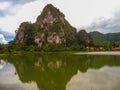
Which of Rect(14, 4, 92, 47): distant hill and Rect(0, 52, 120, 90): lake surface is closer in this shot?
Rect(0, 52, 120, 90): lake surface

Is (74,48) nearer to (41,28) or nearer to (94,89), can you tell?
(41,28)

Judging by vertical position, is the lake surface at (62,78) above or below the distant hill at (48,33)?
below

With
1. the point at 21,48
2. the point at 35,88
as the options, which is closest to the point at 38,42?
the point at 21,48

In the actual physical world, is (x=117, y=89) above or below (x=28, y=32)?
below

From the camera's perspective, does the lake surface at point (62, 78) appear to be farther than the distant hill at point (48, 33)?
No

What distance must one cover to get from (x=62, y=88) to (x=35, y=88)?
218 centimetres

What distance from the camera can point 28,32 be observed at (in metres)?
200

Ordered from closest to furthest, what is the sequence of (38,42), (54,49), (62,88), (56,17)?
1. (62,88)
2. (54,49)
3. (38,42)
4. (56,17)

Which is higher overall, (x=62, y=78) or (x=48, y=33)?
(x=48, y=33)

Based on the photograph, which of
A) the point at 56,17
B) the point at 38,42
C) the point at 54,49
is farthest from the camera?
the point at 56,17

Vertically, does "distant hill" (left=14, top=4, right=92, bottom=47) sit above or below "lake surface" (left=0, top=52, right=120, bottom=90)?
above

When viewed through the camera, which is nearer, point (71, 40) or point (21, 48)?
point (21, 48)

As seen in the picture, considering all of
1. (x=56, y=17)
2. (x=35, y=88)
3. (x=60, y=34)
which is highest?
(x=56, y=17)

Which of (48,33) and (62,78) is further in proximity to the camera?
(48,33)
